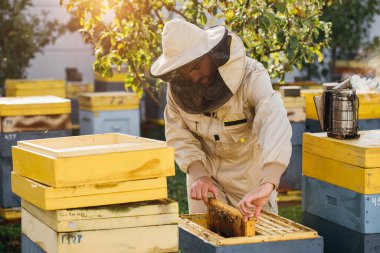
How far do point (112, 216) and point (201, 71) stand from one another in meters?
0.75

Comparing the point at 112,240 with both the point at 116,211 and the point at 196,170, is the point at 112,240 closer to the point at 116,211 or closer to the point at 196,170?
the point at 116,211

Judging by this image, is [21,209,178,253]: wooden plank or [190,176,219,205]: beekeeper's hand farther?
[190,176,219,205]: beekeeper's hand

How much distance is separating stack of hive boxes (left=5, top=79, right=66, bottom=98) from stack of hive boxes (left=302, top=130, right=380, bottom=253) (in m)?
4.43

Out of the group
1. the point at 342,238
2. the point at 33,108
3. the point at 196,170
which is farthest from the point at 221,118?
the point at 33,108

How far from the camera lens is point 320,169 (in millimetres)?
3031

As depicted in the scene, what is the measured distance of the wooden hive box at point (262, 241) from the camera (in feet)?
8.13

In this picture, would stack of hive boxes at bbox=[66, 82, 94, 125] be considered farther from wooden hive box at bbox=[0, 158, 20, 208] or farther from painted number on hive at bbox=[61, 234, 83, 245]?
painted number on hive at bbox=[61, 234, 83, 245]

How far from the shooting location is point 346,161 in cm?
285

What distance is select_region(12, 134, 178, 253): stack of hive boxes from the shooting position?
2.38 m

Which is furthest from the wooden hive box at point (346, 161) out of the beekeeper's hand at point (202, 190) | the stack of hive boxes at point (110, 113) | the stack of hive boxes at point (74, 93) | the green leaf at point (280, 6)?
the stack of hive boxes at point (74, 93)

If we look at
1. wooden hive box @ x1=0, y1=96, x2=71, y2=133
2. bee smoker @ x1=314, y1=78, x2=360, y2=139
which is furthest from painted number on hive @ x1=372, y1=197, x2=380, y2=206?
wooden hive box @ x1=0, y1=96, x2=71, y2=133

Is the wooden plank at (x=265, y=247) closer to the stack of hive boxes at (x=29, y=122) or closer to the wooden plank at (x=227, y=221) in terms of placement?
the wooden plank at (x=227, y=221)

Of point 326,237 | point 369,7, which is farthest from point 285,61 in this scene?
point 369,7

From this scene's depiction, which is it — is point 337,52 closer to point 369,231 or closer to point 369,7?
point 369,7
